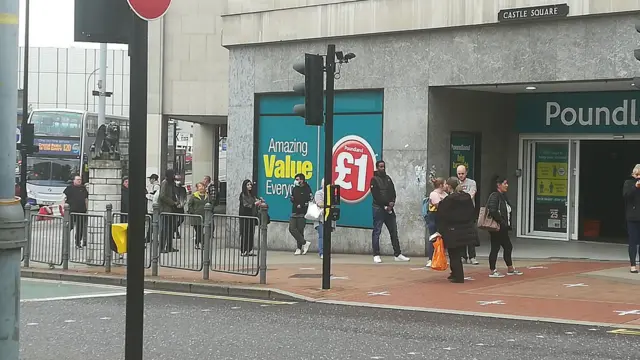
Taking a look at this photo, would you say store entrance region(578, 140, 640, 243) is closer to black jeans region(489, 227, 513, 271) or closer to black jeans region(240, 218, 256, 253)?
black jeans region(489, 227, 513, 271)

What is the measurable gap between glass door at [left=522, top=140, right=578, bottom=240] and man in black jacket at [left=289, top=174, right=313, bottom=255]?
5450 millimetres

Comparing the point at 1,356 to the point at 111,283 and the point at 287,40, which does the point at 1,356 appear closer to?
the point at 111,283

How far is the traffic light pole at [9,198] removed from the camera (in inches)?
148

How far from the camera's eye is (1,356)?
382 centimetres

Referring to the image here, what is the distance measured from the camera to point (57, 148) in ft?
128

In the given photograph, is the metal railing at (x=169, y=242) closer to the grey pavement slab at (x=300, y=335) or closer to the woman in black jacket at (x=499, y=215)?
the grey pavement slab at (x=300, y=335)

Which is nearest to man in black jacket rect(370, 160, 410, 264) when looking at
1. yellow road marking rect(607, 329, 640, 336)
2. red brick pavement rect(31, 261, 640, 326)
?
red brick pavement rect(31, 261, 640, 326)

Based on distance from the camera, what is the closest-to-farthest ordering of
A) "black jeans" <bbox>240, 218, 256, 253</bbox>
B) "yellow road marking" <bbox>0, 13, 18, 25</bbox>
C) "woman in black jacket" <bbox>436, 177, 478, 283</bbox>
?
"yellow road marking" <bbox>0, 13, 18, 25</bbox>
"woman in black jacket" <bbox>436, 177, 478, 283</bbox>
"black jeans" <bbox>240, 218, 256, 253</bbox>

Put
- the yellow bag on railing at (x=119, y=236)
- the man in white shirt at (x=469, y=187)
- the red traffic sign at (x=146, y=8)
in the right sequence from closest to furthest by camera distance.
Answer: the red traffic sign at (x=146, y=8), the yellow bag on railing at (x=119, y=236), the man in white shirt at (x=469, y=187)

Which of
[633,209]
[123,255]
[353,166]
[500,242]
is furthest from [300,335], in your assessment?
[353,166]

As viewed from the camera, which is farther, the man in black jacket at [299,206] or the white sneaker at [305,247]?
the white sneaker at [305,247]

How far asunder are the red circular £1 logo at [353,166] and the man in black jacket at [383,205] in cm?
199

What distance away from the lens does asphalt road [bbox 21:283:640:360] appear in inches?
345

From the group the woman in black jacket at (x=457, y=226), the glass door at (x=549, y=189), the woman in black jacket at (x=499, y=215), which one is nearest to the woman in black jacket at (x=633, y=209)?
the woman in black jacket at (x=499, y=215)
